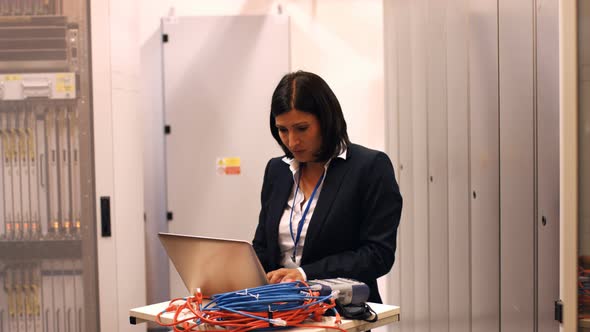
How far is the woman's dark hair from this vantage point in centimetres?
201

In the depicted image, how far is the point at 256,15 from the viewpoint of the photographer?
463 centimetres

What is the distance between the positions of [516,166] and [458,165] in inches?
29.0

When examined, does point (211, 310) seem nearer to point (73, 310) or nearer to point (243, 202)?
point (73, 310)

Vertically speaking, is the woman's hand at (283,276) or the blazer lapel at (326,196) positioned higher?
the blazer lapel at (326,196)

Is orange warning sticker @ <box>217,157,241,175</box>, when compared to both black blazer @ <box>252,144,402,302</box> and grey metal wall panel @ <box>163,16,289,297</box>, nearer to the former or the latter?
grey metal wall panel @ <box>163,16,289,297</box>

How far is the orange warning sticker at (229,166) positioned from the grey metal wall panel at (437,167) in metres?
1.61

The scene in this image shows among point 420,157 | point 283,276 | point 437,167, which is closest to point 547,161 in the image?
point 283,276

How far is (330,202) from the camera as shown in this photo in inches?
79.1

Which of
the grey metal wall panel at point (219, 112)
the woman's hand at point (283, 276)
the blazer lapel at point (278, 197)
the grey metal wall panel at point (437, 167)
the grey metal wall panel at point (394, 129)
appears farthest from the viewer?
the grey metal wall panel at point (219, 112)

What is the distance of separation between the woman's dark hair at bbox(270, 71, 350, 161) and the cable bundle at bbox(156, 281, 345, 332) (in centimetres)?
54

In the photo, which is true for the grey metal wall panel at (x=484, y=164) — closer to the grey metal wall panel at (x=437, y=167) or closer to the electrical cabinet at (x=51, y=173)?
the grey metal wall panel at (x=437, y=167)

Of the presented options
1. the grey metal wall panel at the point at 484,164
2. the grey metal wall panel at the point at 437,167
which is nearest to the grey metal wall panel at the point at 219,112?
the grey metal wall panel at the point at 437,167

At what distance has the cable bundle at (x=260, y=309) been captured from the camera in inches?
59.8

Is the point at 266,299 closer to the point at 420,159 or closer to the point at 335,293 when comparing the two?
the point at 335,293
